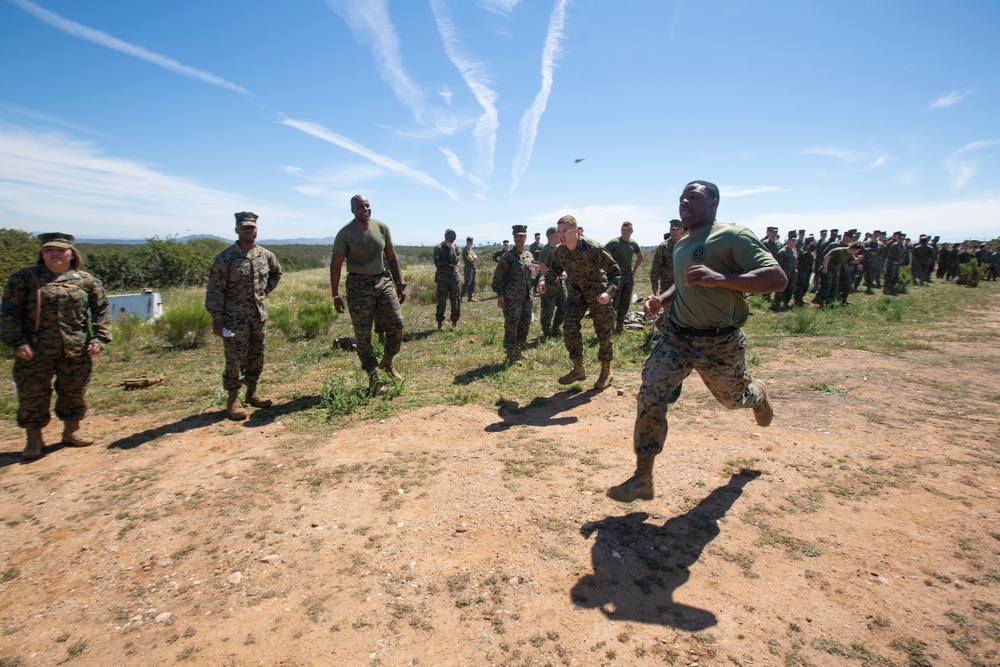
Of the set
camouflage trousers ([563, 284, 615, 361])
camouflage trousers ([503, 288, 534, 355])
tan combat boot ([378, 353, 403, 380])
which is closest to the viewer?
camouflage trousers ([563, 284, 615, 361])

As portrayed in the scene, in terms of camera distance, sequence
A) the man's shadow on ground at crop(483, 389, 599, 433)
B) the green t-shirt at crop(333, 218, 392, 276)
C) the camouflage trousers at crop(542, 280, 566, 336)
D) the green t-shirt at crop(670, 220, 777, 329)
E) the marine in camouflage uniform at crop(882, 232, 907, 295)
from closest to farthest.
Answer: the green t-shirt at crop(670, 220, 777, 329) < the man's shadow on ground at crop(483, 389, 599, 433) < the green t-shirt at crop(333, 218, 392, 276) < the camouflage trousers at crop(542, 280, 566, 336) < the marine in camouflage uniform at crop(882, 232, 907, 295)

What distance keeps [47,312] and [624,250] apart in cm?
771

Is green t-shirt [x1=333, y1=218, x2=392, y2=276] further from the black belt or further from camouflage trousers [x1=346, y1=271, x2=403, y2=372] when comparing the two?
the black belt

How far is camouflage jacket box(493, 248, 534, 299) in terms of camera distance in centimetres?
730

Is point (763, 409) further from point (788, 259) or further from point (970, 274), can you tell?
point (970, 274)

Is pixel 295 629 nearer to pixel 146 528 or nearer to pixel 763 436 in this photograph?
pixel 146 528

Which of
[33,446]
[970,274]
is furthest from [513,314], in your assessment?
[970,274]

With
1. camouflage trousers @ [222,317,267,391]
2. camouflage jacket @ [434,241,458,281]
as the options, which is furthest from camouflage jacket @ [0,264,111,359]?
camouflage jacket @ [434,241,458,281]

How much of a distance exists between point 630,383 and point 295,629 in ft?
15.7

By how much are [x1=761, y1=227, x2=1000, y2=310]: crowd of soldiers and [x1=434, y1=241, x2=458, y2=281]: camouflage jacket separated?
859 centimetres

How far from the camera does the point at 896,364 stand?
21.9ft

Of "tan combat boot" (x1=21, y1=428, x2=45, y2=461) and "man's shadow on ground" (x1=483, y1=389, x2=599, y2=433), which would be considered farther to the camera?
"man's shadow on ground" (x1=483, y1=389, x2=599, y2=433)

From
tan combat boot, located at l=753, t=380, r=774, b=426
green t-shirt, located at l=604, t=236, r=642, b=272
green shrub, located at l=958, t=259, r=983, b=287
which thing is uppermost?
green shrub, located at l=958, t=259, r=983, b=287

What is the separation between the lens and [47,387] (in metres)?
4.36
